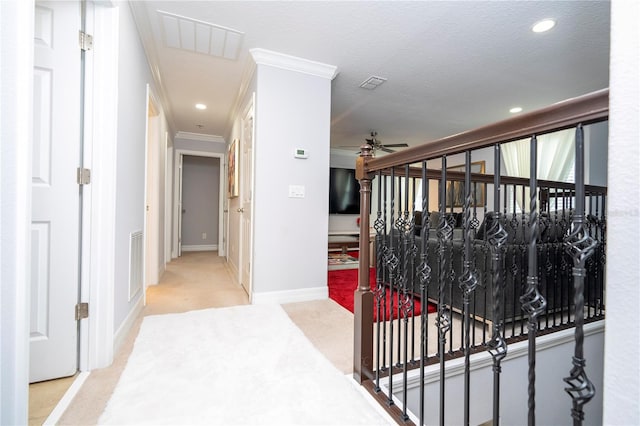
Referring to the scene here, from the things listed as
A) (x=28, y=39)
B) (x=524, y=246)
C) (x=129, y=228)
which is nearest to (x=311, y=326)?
(x=129, y=228)

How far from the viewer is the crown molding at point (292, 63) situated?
2635 millimetres

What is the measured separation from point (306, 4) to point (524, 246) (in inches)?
92.8

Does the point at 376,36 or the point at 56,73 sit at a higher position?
the point at 376,36

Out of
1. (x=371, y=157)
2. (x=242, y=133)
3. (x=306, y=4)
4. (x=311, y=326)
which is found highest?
(x=306, y=4)

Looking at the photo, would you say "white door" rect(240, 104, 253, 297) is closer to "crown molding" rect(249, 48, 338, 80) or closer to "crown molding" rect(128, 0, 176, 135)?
"crown molding" rect(249, 48, 338, 80)

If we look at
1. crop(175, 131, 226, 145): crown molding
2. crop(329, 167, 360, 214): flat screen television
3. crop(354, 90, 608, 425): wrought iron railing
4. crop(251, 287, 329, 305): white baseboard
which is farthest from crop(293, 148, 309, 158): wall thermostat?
crop(329, 167, 360, 214): flat screen television

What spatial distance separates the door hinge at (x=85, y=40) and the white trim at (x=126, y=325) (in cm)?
163

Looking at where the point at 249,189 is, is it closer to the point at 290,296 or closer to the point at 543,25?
the point at 290,296

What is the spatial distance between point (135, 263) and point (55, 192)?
0.98 m

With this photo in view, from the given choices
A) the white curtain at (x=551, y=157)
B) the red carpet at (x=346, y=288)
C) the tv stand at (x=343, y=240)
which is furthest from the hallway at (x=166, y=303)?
the white curtain at (x=551, y=157)

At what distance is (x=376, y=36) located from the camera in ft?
7.89

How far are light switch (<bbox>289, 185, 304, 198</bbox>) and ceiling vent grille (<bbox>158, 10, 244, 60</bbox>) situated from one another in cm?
136

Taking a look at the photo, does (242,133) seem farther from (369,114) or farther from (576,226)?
(576,226)

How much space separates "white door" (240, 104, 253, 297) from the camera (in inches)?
119
